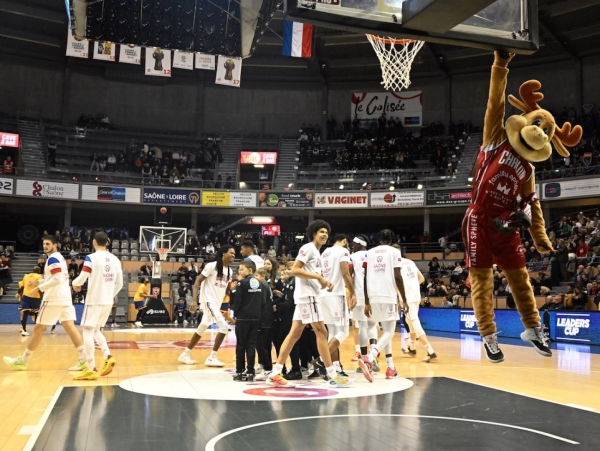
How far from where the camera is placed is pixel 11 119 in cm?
3041

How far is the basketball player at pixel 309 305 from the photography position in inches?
297

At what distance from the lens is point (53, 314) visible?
29.1 feet

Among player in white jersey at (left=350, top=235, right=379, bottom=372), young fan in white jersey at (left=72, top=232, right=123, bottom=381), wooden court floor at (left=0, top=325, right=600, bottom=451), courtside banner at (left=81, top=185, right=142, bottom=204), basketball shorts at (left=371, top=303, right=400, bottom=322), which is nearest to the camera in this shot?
wooden court floor at (left=0, top=325, right=600, bottom=451)

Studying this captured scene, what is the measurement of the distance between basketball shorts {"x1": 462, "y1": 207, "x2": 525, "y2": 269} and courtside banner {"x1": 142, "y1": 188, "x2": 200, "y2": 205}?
2670 centimetres

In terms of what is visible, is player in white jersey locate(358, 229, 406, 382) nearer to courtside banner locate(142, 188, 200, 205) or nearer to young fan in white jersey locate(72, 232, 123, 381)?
young fan in white jersey locate(72, 232, 123, 381)

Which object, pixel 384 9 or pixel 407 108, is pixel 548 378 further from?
pixel 407 108

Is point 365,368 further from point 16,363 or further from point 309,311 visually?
point 16,363

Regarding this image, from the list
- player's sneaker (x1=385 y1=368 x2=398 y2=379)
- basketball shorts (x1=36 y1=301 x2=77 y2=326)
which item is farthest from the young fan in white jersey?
player's sneaker (x1=385 y1=368 x2=398 y2=379)

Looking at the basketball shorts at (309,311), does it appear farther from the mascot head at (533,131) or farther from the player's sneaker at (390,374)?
the mascot head at (533,131)

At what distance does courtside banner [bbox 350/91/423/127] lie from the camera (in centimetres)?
3378

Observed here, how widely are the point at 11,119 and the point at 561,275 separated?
2628 cm

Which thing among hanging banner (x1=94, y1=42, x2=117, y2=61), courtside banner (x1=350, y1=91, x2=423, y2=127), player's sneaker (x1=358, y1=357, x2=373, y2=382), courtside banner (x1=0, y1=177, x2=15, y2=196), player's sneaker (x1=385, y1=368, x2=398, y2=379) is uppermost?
courtside banner (x1=350, y1=91, x2=423, y2=127)

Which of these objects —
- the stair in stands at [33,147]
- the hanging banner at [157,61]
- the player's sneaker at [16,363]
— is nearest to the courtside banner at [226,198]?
the hanging banner at [157,61]

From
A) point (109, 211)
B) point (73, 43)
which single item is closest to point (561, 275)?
point (73, 43)
